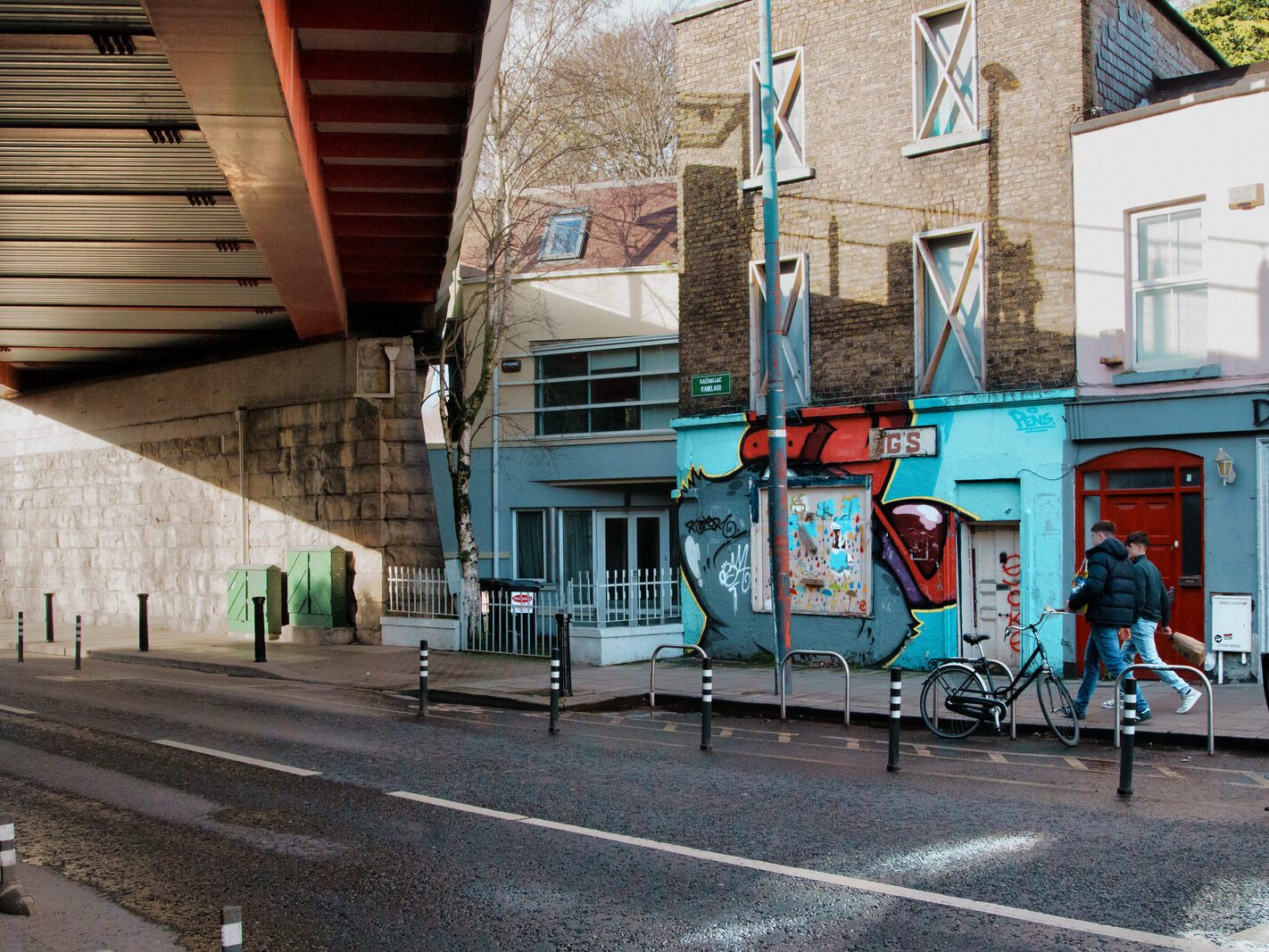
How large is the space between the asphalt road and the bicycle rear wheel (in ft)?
0.61

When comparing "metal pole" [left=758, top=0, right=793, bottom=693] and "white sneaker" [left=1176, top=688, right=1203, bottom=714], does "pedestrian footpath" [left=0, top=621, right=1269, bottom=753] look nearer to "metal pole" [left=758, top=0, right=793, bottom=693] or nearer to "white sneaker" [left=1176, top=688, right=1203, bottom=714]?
"white sneaker" [left=1176, top=688, right=1203, bottom=714]

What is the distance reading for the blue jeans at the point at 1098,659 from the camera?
39.9 feet

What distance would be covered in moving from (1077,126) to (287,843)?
13513 mm

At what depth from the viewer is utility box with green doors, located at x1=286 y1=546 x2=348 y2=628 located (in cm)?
2330

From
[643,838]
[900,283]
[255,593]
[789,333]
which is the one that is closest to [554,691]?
[643,838]

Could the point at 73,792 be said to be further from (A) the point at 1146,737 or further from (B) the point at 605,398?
(B) the point at 605,398

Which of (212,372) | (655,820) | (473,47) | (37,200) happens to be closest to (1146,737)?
(655,820)

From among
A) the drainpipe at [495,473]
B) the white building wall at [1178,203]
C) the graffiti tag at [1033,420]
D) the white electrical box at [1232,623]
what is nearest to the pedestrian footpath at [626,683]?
the white electrical box at [1232,623]

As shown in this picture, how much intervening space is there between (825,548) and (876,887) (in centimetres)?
1258

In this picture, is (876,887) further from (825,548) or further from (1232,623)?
(825,548)

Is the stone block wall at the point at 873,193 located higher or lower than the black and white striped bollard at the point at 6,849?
higher

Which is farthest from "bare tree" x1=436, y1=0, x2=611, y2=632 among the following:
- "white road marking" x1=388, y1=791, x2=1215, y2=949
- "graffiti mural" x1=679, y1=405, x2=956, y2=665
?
"white road marking" x1=388, y1=791, x2=1215, y2=949

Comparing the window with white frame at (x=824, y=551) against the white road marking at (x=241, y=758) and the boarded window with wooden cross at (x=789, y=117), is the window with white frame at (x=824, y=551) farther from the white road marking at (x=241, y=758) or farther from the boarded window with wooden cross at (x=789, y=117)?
the white road marking at (x=241, y=758)

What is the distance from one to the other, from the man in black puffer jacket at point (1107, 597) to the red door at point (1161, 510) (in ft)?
11.4
